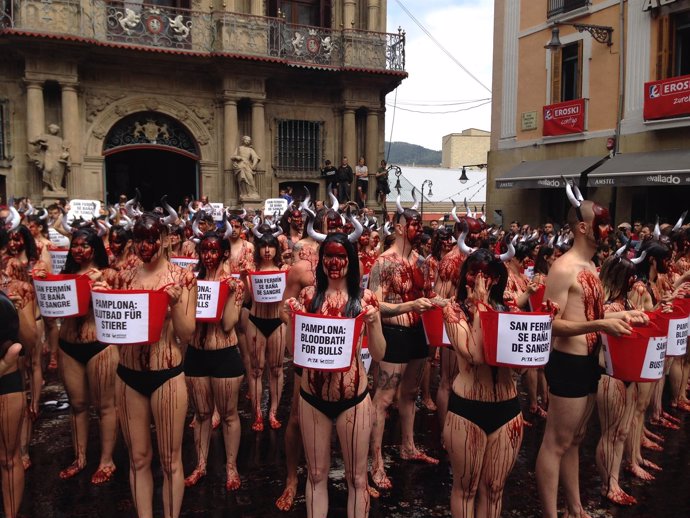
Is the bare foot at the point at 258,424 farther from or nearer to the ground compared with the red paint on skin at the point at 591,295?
nearer to the ground

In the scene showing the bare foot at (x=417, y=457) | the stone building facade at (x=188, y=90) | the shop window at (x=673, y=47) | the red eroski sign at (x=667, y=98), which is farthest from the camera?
the stone building facade at (x=188, y=90)

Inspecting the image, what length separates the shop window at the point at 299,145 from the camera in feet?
71.6

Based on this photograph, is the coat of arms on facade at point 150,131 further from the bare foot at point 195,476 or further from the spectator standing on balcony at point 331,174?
the bare foot at point 195,476

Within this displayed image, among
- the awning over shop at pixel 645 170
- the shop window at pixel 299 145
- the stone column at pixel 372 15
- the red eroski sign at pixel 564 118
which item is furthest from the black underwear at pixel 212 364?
the stone column at pixel 372 15

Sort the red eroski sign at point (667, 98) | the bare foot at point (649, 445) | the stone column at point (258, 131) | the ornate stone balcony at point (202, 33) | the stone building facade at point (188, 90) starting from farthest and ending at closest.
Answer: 1. the stone column at point (258, 131)
2. the stone building facade at point (188, 90)
3. the ornate stone balcony at point (202, 33)
4. the red eroski sign at point (667, 98)
5. the bare foot at point (649, 445)

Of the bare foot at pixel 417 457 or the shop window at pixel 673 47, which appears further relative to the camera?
the shop window at pixel 673 47

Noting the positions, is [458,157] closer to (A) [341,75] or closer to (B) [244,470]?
(A) [341,75]

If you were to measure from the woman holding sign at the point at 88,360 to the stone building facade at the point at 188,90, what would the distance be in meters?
14.3

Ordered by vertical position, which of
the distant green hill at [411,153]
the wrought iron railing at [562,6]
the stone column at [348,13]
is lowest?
the wrought iron railing at [562,6]

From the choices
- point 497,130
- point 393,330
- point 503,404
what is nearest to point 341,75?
point 497,130

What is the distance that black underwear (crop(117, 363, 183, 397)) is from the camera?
407cm

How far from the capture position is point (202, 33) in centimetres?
1997

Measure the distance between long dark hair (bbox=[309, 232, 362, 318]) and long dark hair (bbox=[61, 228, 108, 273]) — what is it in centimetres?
221

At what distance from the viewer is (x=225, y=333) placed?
518 centimetres
